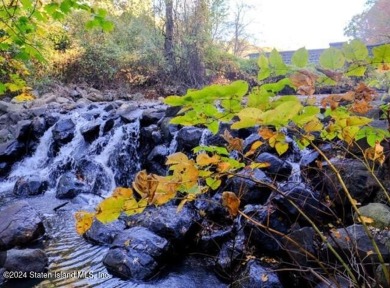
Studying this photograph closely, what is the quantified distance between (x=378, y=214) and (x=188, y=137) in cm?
354

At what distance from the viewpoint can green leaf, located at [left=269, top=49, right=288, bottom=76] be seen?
85 cm

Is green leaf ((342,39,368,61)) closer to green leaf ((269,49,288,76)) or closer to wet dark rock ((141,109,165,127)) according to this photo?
green leaf ((269,49,288,76))

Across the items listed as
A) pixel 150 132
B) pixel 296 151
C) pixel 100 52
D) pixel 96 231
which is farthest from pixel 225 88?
pixel 100 52

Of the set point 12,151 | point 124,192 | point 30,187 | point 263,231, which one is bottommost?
point 30,187

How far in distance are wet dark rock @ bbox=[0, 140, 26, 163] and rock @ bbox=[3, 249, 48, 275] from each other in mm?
5027

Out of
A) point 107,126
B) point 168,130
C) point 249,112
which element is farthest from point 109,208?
point 107,126

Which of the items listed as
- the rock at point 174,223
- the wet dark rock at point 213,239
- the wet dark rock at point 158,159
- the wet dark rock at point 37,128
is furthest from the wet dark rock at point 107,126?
the wet dark rock at point 213,239

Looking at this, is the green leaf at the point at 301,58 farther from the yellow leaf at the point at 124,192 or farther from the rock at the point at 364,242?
the rock at the point at 364,242

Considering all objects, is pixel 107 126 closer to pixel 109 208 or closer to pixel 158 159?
pixel 158 159

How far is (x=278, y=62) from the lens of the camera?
33.7 inches

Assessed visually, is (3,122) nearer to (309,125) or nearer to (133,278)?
(133,278)

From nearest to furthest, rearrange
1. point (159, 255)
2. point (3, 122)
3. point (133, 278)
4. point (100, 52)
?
point (133, 278)
point (159, 255)
point (3, 122)
point (100, 52)

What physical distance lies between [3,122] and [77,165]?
3845mm

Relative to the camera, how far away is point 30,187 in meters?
5.98
